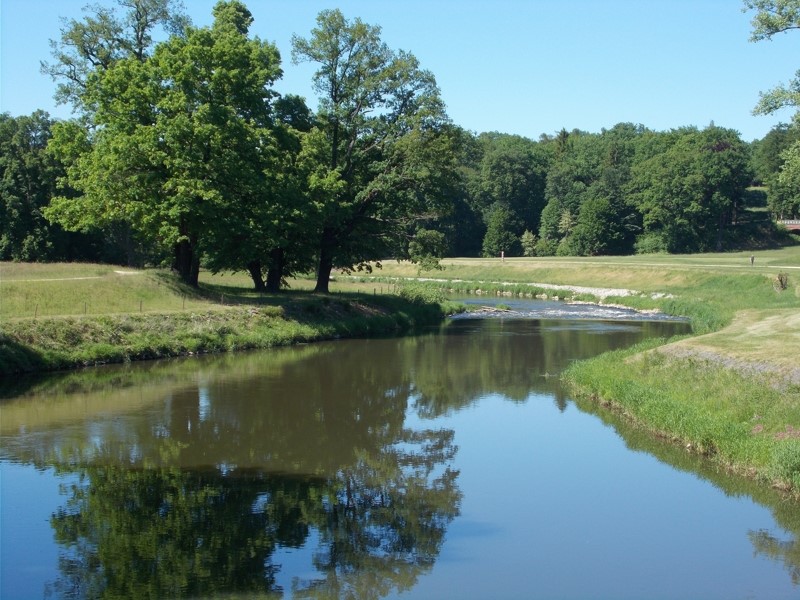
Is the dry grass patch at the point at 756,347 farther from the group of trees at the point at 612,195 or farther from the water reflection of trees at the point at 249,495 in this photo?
the group of trees at the point at 612,195

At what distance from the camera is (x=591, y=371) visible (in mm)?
28766

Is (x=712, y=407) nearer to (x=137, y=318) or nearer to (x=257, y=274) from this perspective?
(x=137, y=318)

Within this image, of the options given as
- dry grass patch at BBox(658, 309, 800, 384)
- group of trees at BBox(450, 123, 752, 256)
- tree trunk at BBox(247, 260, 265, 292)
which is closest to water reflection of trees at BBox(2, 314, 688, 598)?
dry grass patch at BBox(658, 309, 800, 384)

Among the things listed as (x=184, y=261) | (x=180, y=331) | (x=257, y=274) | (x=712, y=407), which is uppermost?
(x=184, y=261)

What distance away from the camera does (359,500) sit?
1692 centimetres

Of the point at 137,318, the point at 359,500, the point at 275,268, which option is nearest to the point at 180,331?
the point at 137,318

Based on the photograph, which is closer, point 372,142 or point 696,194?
point 372,142

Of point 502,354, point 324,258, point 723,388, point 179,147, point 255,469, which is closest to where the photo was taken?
point 255,469

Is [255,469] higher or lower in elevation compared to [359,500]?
higher

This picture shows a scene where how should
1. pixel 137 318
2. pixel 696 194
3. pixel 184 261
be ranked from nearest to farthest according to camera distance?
pixel 137 318, pixel 184 261, pixel 696 194

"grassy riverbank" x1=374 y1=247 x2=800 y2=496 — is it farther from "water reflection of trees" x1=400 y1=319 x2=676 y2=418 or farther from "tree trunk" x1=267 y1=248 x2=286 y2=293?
"tree trunk" x1=267 y1=248 x2=286 y2=293

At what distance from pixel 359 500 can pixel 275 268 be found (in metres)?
33.9

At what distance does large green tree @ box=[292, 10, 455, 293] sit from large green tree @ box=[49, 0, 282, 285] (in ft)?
18.5

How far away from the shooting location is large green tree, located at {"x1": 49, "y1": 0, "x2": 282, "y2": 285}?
38.3 m
